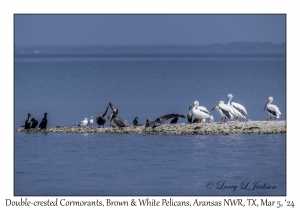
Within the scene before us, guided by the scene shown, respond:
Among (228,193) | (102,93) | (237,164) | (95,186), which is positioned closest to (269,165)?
(237,164)

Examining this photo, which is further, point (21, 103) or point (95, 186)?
point (21, 103)

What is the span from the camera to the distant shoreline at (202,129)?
2509cm

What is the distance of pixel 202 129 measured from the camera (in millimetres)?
25250

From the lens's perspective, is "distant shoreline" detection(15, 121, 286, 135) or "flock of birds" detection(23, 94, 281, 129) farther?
"flock of birds" detection(23, 94, 281, 129)

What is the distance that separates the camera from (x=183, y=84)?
196ft

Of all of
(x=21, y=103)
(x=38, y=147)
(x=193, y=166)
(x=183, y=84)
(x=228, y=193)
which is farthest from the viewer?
(x=183, y=84)

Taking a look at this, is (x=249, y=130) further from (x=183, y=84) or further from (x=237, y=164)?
(x=183, y=84)

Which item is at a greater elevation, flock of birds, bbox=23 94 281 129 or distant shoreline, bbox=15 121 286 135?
flock of birds, bbox=23 94 281 129

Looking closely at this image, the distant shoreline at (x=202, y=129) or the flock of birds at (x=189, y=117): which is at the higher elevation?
the flock of birds at (x=189, y=117)

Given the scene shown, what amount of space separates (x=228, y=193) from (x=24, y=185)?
17.1ft

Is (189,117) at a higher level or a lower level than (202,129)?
higher

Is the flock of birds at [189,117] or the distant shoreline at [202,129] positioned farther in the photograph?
the flock of birds at [189,117]

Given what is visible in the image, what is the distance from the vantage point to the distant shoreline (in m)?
25.1

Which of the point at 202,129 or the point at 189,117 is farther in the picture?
the point at 189,117
